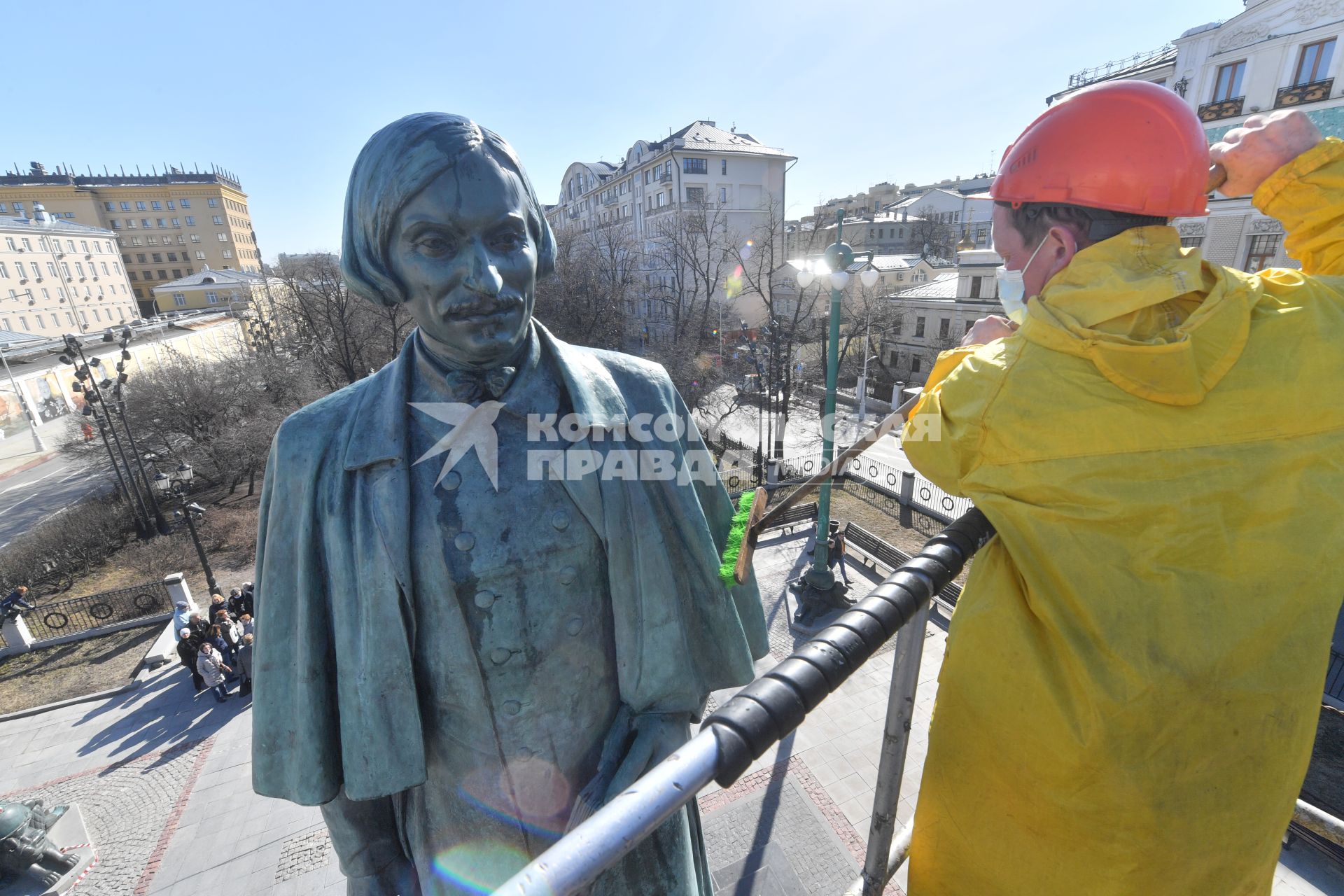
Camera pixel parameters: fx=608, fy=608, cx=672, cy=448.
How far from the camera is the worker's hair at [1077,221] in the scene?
62.9 inches

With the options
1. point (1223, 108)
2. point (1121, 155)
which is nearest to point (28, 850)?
point (1121, 155)

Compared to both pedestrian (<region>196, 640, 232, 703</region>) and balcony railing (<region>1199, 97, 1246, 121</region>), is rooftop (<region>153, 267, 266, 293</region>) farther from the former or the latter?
balcony railing (<region>1199, 97, 1246, 121</region>)

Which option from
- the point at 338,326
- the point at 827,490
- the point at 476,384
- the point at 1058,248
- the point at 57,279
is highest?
the point at 57,279

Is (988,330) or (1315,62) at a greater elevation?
(1315,62)

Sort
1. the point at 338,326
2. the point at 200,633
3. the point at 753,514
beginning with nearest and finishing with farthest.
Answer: the point at 753,514 → the point at 200,633 → the point at 338,326

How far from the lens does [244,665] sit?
10.6 metres

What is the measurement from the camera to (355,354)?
2614 cm

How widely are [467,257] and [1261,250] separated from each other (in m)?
27.0

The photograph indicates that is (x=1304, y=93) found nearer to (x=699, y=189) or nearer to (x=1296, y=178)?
(x=1296, y=178)

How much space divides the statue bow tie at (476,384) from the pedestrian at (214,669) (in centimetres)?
1145

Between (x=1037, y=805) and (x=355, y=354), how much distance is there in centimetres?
2909

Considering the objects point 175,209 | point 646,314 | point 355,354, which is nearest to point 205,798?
point 355,354

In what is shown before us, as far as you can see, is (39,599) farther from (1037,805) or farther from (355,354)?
(1037,805)

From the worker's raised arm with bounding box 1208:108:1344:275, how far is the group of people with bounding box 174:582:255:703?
12.6 meters
